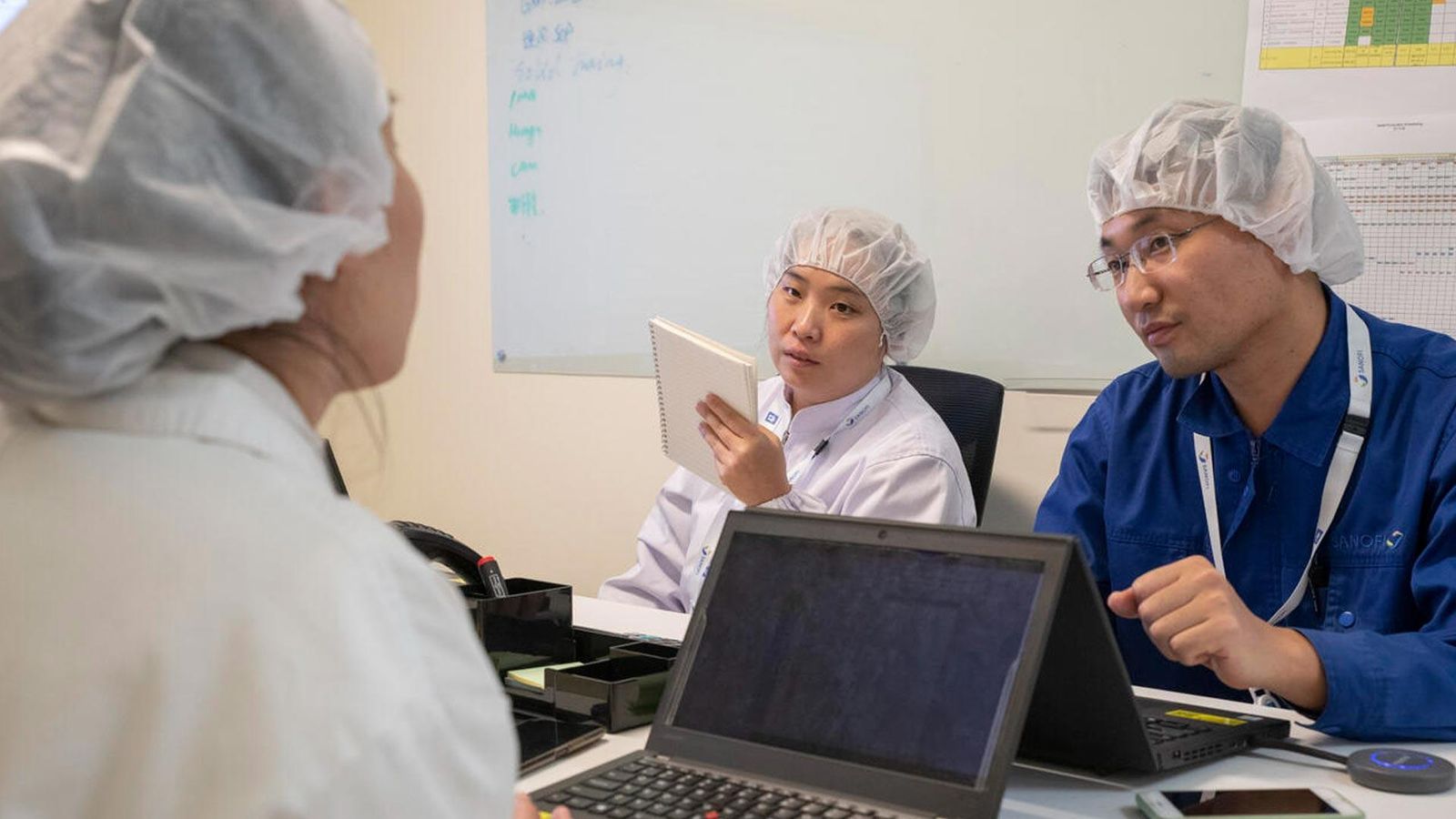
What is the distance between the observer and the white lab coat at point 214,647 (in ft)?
2.01

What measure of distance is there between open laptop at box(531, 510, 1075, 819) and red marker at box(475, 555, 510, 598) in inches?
15.4

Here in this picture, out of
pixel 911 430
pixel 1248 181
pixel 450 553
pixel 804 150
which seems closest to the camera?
pixel 450 553

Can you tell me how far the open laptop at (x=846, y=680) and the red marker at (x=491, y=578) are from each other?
15.4 inches

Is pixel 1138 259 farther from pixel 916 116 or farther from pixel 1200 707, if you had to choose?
pixel 916 116

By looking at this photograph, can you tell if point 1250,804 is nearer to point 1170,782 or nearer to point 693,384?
point 1170,782

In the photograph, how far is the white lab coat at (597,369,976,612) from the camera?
7.32ft

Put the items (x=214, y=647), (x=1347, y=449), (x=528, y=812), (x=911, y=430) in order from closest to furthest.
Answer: (x=214, y=647), (x=528, y=812), (x=1347, y=449), (x=911, y=430)

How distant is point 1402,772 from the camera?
119 centimetres

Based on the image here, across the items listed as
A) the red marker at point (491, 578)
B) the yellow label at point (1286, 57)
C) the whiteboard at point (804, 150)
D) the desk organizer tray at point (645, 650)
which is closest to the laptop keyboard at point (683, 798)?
the desk organizer tray at point (645, 650)

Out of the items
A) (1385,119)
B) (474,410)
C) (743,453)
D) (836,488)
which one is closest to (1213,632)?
(743,453)

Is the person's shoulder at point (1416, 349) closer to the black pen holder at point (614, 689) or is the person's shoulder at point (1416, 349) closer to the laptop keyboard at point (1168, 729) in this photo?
the laptop keyboard at point (1168, 729)

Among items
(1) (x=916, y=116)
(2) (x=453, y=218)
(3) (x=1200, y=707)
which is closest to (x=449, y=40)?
(2) (x=453, y=218)

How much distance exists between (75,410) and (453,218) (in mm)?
3043

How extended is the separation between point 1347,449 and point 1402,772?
635 millimetres
